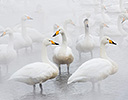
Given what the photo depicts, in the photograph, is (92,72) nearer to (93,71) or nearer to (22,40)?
(93,71)

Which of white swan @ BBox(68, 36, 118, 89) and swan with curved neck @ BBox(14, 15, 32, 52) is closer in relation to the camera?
white swan @ BBox(68, 36, 118, 89)

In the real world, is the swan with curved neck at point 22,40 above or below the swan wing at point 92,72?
above

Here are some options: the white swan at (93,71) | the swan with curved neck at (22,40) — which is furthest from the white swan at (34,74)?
the swan with curved neck at (22,40)

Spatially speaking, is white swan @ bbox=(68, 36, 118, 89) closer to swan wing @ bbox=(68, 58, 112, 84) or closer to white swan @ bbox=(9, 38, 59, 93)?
swan wing @ bbox=(68, 58, 112, 84)

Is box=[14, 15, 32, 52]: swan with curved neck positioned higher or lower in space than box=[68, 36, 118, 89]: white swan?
higher

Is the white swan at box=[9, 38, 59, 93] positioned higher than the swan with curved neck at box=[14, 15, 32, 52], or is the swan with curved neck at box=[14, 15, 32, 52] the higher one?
the swan with curved neck at box=[14, 15, 32, 52]

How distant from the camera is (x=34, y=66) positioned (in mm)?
7133

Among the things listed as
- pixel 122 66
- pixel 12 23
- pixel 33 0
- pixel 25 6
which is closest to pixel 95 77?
pixel 122 66

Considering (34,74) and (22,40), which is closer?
(34,74)

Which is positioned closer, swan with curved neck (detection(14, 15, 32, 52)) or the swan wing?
the swan wing

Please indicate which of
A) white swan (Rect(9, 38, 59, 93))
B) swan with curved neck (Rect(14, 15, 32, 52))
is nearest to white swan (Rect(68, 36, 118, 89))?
white swan (Rect(9, 38, 59, 93))

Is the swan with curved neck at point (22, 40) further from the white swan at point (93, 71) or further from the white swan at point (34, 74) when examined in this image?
the white swan at point (93, 71)

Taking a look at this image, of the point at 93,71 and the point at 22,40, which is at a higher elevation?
the point at 22,40

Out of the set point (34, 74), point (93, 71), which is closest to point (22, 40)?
point (34, 74)
